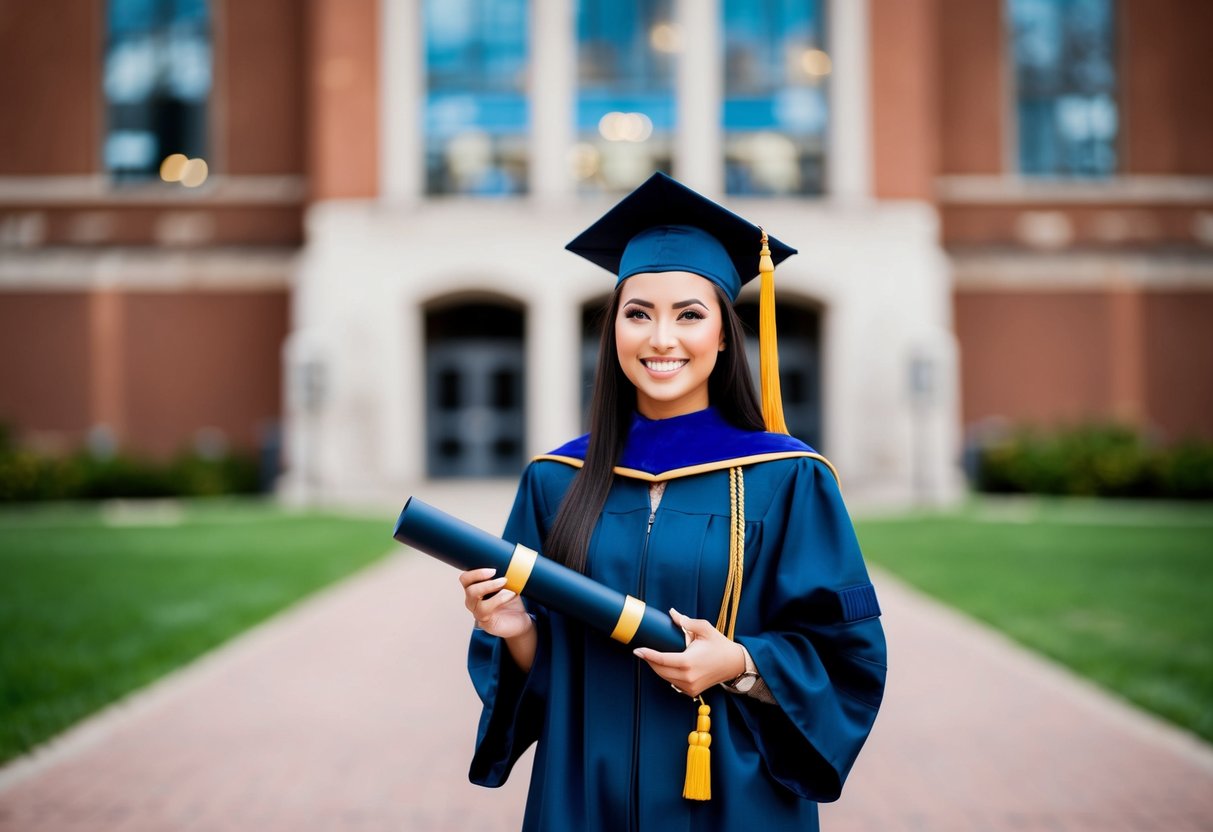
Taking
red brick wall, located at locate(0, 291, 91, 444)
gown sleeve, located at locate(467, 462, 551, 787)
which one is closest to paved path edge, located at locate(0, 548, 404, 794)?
gown sleeve, located at locate(467, 462, 551, 787)

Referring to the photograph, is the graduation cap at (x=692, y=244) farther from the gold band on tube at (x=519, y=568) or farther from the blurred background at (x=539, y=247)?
the blurred background at (x=539, y=247)

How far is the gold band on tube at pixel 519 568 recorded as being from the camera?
1.99 metres

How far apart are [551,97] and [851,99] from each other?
5.56 metres

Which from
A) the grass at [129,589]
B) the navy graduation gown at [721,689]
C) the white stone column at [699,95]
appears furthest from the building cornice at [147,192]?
the navy graduation gown at [721,689]

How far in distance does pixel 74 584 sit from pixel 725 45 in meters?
15.5

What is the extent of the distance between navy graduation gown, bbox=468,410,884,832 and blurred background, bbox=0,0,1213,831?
34.6 ft

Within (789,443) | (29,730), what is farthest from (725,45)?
(789,443)

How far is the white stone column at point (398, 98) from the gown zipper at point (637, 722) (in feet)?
61.7

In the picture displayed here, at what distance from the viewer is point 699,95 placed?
66.4 feet

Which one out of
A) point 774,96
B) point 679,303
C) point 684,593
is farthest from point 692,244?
point 774,96

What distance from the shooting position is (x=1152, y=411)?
2267 centimetres

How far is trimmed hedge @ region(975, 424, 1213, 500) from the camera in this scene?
1878 centimetres

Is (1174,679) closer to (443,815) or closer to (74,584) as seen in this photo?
(443,815)

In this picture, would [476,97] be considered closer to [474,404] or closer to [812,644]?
[474,404]
